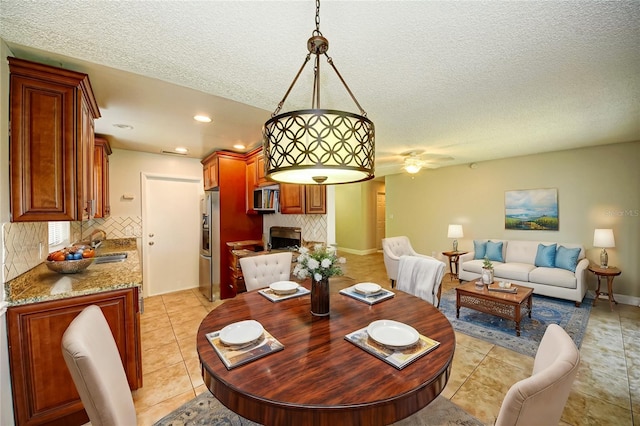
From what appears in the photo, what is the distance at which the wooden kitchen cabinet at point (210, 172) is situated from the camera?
4.03 metres

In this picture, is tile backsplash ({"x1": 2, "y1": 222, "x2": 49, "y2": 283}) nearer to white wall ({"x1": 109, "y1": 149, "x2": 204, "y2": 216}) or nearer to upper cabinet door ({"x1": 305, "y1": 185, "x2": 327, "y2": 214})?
white wall ({"x1": 109, "y1": 149, "x2": 204, "y2": 216})

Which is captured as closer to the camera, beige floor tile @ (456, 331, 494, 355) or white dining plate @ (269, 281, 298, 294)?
white dining plate @ (269, 281, 298, 294)

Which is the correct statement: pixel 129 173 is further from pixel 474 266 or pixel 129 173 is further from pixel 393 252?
pixel 474 266

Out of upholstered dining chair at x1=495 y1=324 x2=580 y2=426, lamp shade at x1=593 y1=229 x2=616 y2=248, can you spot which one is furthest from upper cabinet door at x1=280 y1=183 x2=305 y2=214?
lamp shade at x1=593 y1=229 x2=616 y2=248

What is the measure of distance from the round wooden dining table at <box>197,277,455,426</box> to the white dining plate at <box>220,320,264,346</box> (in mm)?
68

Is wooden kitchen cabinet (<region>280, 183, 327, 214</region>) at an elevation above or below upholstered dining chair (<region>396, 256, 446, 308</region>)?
above

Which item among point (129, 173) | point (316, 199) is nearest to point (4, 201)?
point (316, 199)

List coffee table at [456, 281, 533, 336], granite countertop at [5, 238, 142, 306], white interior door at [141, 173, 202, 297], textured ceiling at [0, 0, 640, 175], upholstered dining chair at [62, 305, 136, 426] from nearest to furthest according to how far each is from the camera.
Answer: upholstered dining chair at [62, 305, 136, 426], textured ceiling at [0, 0, 640, 175], granite countertop at [5, 238, 142, 306], coffee table at [456, 281, 533, 336], white interior door at [141, 173, 202, 297]

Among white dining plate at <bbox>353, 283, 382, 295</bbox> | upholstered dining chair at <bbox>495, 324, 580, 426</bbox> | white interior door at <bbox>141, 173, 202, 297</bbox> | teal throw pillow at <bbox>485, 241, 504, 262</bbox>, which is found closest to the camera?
upholstered dining chair at <bbox>495, 324, 580, 426</bbox>

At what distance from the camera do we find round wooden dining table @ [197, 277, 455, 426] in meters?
0.82

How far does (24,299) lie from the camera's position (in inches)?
59.1

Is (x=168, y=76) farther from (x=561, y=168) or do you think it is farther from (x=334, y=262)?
(x=561, y=168)

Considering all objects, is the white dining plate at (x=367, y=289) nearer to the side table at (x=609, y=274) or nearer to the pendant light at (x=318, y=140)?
the pendant light at (x=318, y=140)

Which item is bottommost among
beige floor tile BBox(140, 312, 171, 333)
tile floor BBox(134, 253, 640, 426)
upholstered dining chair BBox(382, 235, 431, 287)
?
tile floor BBox(134, 253, 640, 426)
